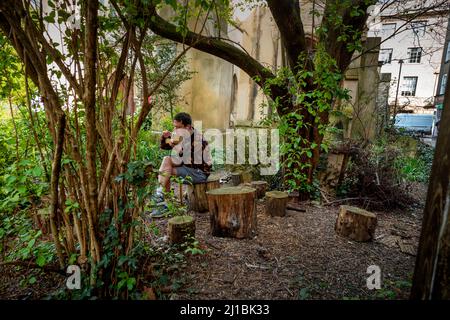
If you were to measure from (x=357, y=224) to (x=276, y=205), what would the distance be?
1.08 metres

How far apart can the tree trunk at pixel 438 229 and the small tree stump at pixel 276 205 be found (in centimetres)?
241

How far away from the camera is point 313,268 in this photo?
2543 millimetres

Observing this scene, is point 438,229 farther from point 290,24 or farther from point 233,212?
point 290,24

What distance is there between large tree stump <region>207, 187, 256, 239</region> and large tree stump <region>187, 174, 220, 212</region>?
2.91ft

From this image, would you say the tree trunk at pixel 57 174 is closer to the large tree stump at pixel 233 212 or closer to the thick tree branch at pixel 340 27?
the large tree stump at pixel 233 212

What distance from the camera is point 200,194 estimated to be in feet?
13.3

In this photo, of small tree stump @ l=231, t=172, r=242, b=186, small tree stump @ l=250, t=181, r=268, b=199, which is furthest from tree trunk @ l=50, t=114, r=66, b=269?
small tree stump @ l=231, t=172, r=242, b=186

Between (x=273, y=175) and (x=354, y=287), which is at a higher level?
(x=273, y=175)

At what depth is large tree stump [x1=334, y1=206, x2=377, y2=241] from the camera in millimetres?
3188

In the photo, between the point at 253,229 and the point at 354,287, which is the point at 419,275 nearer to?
the point at 354,287

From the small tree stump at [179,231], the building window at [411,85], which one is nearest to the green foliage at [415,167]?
the small tree stump at [179,231]

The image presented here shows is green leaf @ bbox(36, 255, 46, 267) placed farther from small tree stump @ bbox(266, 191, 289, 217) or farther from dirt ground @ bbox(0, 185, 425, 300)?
small tree stump @ bbox(266, 191, 289, 217)
